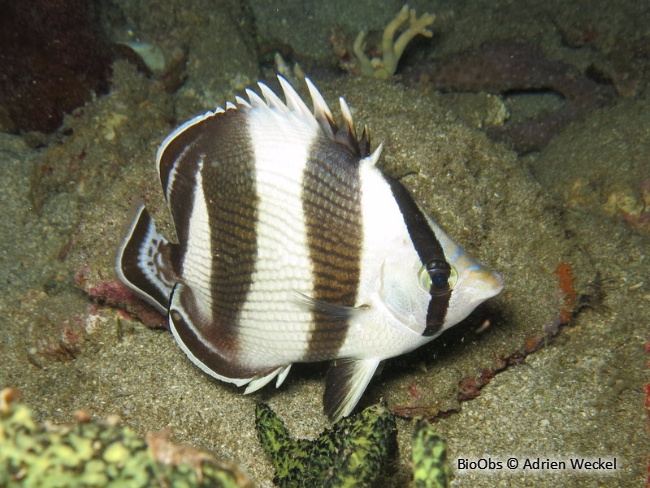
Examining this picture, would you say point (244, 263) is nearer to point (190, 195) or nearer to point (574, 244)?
point (190, 195)

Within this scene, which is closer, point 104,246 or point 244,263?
point 244,263

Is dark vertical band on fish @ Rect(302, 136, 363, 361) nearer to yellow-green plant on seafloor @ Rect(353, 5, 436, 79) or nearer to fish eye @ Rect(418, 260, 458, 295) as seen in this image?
fish eye @ Rect(418, 260, 458, 295)

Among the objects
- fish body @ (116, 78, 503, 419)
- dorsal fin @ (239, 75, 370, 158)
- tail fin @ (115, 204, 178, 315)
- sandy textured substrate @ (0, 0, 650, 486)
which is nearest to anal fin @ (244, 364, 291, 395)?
fish body @ (116, 78, 503, 419)

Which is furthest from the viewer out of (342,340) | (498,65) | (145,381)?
(498,65)

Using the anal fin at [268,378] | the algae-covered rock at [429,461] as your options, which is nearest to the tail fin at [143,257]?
the anal fin at [268,378]

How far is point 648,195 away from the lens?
13.6ft

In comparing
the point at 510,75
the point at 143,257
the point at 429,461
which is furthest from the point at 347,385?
the point at 510,75

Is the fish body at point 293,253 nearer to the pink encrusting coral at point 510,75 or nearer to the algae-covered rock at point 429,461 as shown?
the algae-covered rock at point 429,461

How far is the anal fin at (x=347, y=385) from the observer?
193cm

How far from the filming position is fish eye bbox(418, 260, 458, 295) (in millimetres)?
1661

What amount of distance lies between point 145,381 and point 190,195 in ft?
4.69

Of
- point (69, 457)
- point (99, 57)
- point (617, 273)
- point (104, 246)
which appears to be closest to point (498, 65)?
point (617, 273)

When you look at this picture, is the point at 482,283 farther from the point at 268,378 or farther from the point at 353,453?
the point at 268,378

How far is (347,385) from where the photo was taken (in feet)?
6.38
